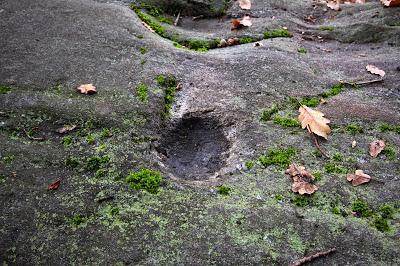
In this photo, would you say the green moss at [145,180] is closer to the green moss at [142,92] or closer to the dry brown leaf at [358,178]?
the green moss at [142,92]

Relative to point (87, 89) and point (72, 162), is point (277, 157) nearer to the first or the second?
point (72, 162)

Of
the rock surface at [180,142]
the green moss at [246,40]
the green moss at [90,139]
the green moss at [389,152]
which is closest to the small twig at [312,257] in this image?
the rock surface at [180,142]

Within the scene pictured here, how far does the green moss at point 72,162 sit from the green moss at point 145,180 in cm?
43

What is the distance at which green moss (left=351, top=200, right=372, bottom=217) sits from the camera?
2598mm

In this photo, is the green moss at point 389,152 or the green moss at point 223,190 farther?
the green moss at point 389,152

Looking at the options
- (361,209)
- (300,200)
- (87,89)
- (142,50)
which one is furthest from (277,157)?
(142,50)

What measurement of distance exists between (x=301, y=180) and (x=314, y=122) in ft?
2.28

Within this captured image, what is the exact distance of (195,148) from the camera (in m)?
3.32

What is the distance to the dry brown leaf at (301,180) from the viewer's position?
9.00 feet

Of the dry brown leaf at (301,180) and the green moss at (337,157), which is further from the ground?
the green moss at (337,157)

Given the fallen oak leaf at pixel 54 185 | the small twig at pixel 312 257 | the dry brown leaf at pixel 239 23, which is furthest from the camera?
the dry brown leaf at pixel 239 23

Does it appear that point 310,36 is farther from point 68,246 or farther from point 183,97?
point 68,246

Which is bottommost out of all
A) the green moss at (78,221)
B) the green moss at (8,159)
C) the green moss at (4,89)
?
the green moss at (78,221)

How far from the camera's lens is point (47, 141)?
3.09 meters
